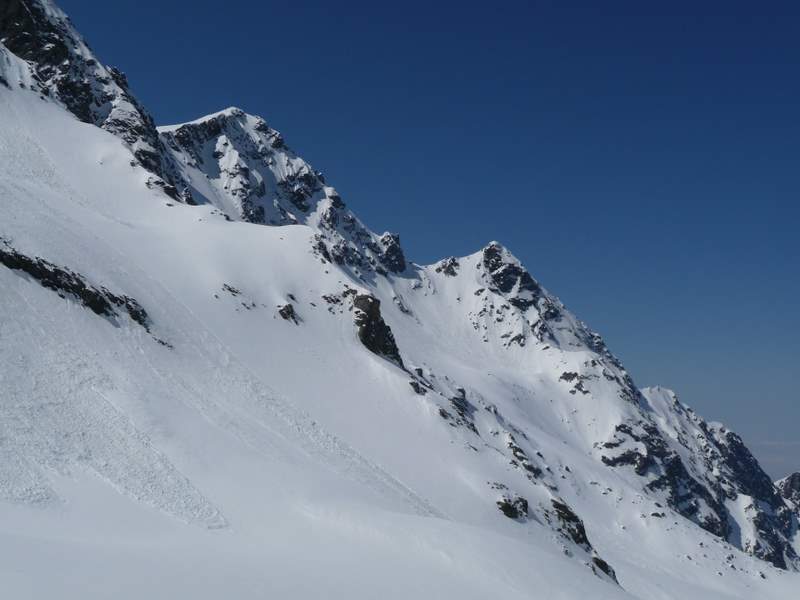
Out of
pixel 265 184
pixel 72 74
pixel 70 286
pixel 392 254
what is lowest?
pixel 70 286

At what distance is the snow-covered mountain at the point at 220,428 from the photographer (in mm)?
17938

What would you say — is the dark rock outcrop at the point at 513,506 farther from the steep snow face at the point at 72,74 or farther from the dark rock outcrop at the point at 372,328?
the steep snow face at the point at 72,74

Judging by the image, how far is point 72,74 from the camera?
88.6m

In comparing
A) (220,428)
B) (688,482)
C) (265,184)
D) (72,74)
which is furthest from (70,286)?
(688,482)

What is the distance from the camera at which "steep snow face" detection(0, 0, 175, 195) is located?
85375 mm

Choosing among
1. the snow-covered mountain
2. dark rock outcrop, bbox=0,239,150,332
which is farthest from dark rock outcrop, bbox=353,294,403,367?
dark rock outcrop, bbox=0,239,150,332

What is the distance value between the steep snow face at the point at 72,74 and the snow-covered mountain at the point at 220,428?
→ 1.24ft

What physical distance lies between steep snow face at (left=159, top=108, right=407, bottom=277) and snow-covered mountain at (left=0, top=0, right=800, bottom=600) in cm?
3449

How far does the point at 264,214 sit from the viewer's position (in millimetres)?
145375

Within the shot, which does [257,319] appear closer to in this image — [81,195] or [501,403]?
[81,195]

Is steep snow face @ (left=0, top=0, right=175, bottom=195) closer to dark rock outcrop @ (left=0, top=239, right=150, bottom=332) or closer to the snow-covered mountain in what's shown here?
the snow-covered mountain

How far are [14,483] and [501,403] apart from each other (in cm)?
10157

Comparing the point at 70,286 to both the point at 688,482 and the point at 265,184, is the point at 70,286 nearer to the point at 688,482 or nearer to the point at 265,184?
the point at 265,184

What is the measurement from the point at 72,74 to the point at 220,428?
263ft
